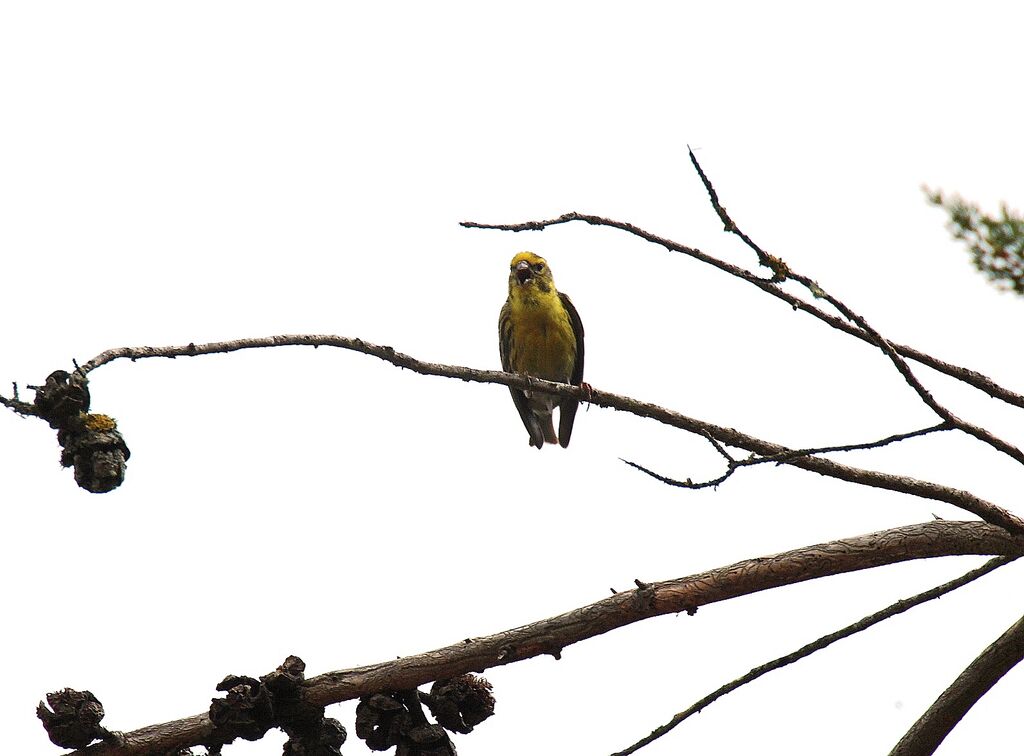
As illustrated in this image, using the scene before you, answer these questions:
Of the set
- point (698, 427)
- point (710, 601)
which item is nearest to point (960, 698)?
point (710, 601)

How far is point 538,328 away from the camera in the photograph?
7.70 metres

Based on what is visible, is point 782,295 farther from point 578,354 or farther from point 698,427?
point 578,354

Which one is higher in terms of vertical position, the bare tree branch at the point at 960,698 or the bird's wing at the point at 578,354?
the bird's wing at the point at 578,354

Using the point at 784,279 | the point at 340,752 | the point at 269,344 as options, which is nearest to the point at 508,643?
the point at 340,752

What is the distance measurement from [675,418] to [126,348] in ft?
5.01

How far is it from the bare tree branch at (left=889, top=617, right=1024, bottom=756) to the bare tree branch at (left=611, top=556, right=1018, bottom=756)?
179 mm

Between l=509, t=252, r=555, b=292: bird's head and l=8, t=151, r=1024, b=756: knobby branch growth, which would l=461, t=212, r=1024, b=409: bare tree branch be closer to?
l=8, t=151, r=1024, b=756: knobby branch growth

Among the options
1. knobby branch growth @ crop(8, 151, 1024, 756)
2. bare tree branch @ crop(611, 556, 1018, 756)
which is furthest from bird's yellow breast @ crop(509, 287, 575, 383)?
bare tree branch @ crop(611, 556, 1018, 756)

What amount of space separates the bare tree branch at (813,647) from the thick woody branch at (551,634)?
0.43ft

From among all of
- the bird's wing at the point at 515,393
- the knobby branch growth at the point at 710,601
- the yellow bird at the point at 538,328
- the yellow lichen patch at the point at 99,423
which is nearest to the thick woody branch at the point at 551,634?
the knobby branch growth at the point at 710,601

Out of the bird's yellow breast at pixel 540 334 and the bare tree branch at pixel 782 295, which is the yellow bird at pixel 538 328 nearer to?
the bird's yellow breast at pixel 540 334

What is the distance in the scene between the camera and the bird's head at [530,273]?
7.72 metres

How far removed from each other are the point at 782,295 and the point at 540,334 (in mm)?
4760

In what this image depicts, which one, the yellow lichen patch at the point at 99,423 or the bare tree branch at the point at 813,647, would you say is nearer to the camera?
the yellow lichen patch at the point at 99,423
